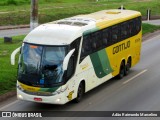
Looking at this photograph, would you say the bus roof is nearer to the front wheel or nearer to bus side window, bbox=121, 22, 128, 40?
bus side window, bbox=121, 22, 128, 40

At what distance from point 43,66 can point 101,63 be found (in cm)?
387

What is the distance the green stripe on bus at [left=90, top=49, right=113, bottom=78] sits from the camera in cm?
1877

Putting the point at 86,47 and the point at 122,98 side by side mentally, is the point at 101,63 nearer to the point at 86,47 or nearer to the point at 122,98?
the point at 86,47

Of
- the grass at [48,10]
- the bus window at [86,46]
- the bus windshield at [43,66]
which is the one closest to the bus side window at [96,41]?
the bus window at [86,46]

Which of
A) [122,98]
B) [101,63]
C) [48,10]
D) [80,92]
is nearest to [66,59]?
[80,92]

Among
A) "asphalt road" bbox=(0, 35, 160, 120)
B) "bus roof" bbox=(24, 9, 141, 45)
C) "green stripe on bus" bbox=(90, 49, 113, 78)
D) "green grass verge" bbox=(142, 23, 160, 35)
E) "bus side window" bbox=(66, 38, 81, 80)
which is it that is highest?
"bus roof" bbox=(24, 9, 141, 45)

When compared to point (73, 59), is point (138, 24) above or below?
above

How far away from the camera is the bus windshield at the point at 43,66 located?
16.1m

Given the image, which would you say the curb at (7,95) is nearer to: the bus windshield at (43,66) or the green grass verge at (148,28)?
the bus windshield at (43,66)

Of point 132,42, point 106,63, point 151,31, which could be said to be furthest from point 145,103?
point 151,31

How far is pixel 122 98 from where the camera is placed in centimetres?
1827

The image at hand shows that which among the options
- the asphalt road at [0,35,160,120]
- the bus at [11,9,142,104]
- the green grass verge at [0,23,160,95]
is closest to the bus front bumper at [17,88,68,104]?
the bus at [11,9,142,104]

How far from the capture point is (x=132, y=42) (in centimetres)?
2288

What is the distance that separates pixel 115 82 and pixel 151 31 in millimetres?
16250
